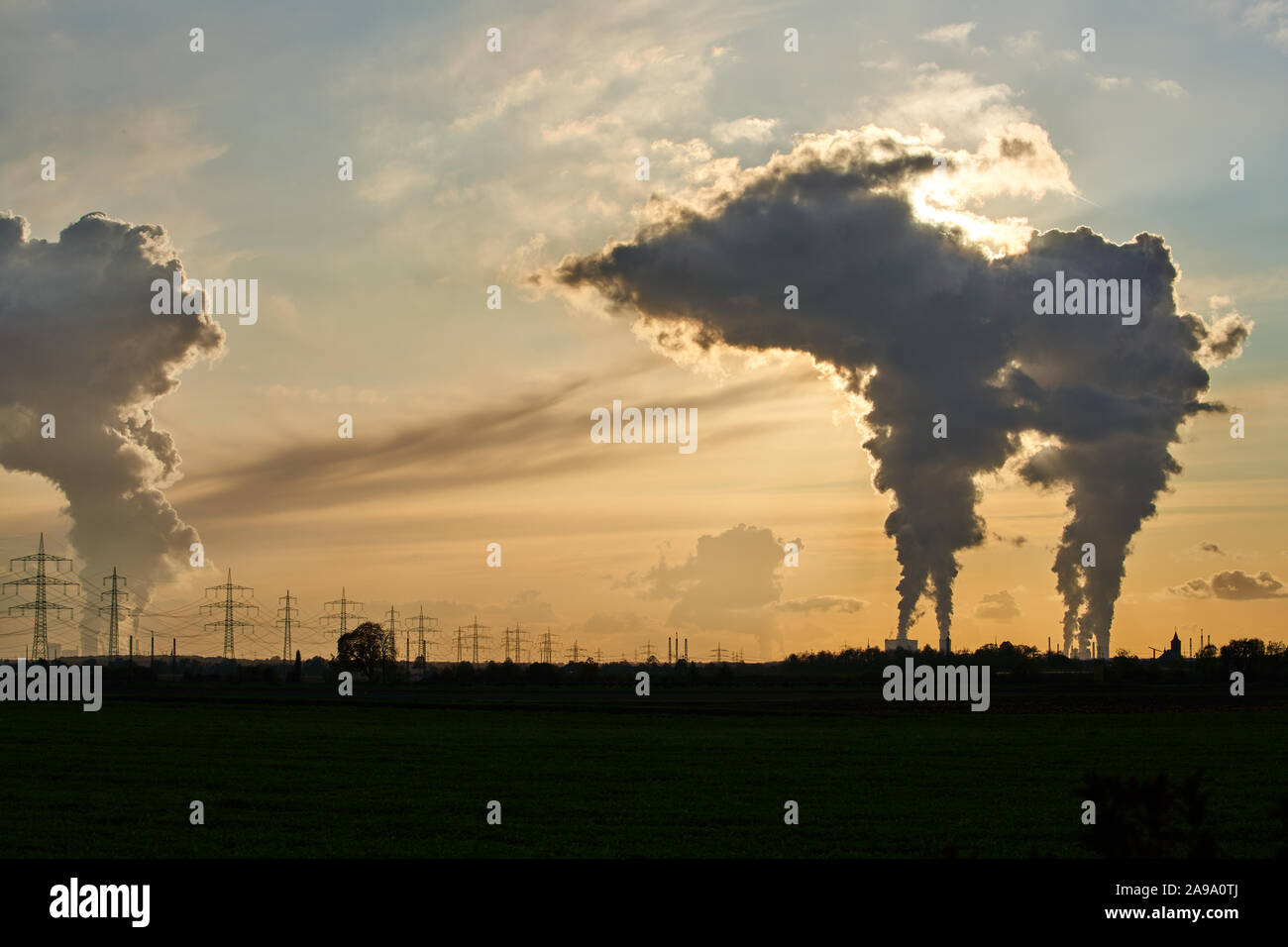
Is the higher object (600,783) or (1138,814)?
(1138,814)

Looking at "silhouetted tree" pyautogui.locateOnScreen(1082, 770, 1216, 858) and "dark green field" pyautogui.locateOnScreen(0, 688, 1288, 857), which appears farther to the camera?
"dark green field" pyautogui.locateOnScreen(0, 688, 1288, 857)

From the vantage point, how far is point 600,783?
46031mm

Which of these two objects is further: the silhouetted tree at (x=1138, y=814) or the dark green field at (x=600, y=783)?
the dark green field at (x=600, y=783)

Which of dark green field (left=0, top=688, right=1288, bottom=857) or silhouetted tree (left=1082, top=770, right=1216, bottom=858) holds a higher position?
silhouetted tree (left=1082, top=770, right=1216, bottom=858)

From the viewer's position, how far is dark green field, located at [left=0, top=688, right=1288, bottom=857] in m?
31.6

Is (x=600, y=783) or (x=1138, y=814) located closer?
(x=1138, y=814)

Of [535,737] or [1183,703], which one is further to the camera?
[1183,703]

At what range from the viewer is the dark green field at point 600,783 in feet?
104
